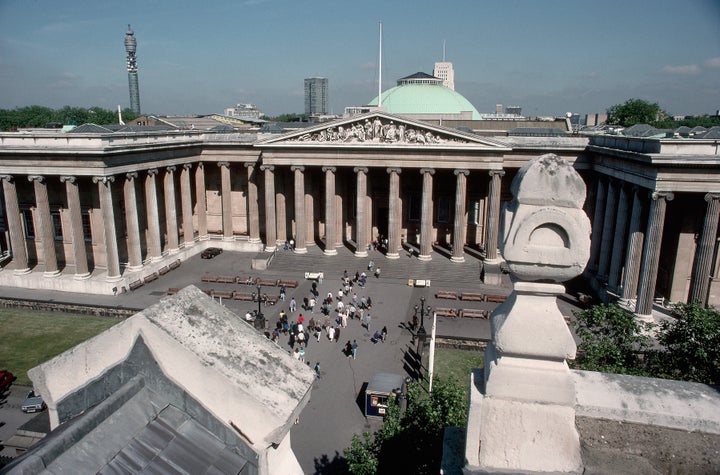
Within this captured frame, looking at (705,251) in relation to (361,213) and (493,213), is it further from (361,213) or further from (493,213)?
(361,213)

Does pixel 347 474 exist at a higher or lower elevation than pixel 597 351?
lower

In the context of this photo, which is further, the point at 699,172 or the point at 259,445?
the point at 699,172

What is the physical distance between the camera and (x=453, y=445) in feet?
17.7

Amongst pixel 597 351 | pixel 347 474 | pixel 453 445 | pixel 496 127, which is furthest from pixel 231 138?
pixel 453 445

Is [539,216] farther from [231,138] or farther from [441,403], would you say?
[231,138]

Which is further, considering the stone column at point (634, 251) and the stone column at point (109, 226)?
the stone column at point (109, 226)

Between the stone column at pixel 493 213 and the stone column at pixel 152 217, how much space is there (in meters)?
26.1

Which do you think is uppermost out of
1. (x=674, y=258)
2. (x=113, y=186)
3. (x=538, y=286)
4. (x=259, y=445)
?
(x=538, y=286)

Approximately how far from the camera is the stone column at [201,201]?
4747 cm

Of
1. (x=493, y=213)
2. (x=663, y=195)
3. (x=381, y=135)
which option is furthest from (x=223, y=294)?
(x=663, y=195)

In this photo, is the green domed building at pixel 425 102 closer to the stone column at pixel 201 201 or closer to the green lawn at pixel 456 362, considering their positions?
the stone column at pixel 201 201

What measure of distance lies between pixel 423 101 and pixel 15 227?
1729 inches

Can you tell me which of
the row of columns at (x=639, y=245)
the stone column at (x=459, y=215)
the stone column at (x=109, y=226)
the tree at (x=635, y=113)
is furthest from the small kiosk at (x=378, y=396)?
the tree at (x=635, y=113)

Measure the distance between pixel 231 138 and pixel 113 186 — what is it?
11262mm
